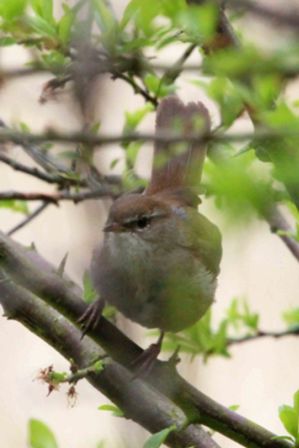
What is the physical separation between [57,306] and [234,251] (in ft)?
2.97

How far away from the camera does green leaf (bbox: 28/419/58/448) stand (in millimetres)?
2082

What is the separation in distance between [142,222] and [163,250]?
0.12 meters

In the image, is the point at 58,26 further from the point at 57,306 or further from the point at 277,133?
the point at 277,133

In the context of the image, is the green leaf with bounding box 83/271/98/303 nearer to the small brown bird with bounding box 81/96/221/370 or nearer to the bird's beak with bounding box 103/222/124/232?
the small brown bird with bounding box 81/96/221/370

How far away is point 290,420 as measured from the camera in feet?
7.29

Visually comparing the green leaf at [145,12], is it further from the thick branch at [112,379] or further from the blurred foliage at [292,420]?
the blurred foliage at [292,420]

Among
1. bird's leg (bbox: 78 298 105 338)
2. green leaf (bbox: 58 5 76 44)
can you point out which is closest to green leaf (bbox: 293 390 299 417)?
bird's leg (bbox: 78 298 105 338)

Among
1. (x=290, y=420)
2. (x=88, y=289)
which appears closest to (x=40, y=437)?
(x=290, y=420)

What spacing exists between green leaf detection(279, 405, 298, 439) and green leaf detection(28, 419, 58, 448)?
0.49m

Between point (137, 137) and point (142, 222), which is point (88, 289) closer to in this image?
point (142, 222)

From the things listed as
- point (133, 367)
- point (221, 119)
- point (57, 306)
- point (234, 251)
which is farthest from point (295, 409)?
point (234, 251)

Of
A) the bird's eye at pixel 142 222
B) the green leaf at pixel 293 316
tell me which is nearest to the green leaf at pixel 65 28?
the green leaf at pixel 293 316

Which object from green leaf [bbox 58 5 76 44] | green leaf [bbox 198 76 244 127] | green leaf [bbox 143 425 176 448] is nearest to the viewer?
green leaf [bbox 143 425 176 448]

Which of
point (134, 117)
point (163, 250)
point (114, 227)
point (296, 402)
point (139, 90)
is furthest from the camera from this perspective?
point (163, 250)
